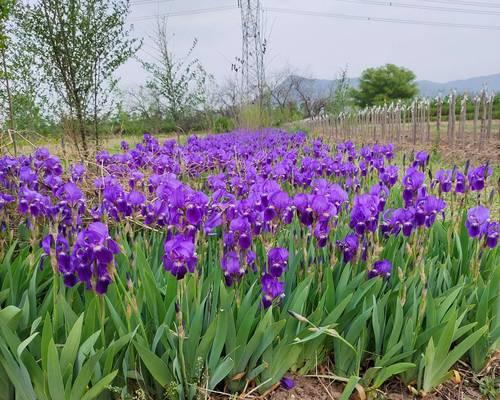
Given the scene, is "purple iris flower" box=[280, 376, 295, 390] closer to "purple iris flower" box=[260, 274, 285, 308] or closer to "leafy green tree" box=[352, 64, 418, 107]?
"purple iris flower" box=[260, 274, 285, 308]

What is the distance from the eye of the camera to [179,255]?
1.94m

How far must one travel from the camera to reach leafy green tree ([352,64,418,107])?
62.1 meters

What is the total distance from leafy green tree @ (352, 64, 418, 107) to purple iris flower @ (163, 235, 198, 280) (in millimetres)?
62533

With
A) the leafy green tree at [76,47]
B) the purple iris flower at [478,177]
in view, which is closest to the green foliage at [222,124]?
the leafy green tree at [76,47]

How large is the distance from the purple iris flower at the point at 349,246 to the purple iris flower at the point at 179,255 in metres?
1.04

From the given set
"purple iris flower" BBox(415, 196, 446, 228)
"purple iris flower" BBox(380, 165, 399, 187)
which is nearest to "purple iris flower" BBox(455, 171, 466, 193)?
"purple iris flower" BBox(380, 165, 399, 187)

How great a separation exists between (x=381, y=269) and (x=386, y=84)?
64194 millimetres

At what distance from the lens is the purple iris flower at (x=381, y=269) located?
2596 millimetres

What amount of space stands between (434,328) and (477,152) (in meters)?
11.4

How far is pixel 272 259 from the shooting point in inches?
89.5

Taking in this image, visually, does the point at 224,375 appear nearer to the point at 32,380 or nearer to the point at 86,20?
the point at 32,380

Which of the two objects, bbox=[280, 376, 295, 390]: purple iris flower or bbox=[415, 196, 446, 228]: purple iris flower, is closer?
bbox=[280, 376, 295, 390]: purple iris flower

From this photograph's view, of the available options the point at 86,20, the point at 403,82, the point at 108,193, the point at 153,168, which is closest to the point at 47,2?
the point at 86,20

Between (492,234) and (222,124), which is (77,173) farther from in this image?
(222,124)
